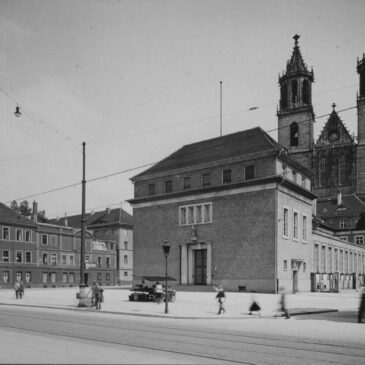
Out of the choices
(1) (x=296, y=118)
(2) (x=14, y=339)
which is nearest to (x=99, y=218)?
(1) (x=296, y=118)

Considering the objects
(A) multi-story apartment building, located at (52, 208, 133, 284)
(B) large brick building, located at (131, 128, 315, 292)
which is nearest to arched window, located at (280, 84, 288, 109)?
(A) multi-story apartment building, located at (52, 208, 133, 284)

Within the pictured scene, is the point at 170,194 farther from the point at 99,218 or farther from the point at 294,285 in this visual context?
the point at 99,218

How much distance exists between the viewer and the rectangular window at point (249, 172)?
45469mm

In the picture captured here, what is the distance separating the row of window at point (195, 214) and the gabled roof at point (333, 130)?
5869cm

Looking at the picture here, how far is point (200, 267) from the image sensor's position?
158 ft

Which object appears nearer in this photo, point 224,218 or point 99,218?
point 224,218

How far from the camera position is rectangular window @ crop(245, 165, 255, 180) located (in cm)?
4547

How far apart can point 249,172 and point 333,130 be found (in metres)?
61.8

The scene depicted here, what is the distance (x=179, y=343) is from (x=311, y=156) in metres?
90.9

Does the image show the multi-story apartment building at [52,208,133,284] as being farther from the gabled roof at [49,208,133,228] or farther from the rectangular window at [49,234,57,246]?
the rectangular window at [49,234,57,246]

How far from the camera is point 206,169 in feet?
160

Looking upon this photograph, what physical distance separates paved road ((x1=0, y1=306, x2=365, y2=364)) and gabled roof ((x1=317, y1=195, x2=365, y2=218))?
7974 centimetres

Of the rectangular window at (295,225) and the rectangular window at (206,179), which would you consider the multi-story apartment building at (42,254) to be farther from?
the rectangular window at (295,225)

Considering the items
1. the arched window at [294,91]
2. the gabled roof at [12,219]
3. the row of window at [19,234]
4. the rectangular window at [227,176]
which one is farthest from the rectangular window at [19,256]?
the arched window at [294,91]
